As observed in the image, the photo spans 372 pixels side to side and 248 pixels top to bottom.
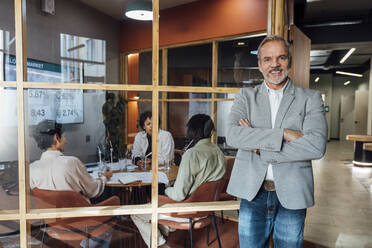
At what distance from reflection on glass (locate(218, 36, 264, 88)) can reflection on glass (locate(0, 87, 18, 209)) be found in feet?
4.41

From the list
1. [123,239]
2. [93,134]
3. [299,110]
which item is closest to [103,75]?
[93,134]

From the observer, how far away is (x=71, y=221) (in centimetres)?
167

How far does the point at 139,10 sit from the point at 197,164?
1125 millimetres

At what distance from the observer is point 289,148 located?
141cm

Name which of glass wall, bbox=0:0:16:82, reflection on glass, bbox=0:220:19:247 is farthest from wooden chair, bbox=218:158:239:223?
glass wall, bbox=0:0:16:82

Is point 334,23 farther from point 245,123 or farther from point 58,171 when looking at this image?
point 58,171

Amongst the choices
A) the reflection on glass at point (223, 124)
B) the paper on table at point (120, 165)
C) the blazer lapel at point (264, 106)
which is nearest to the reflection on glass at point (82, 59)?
the paper on table at point (120, 165)

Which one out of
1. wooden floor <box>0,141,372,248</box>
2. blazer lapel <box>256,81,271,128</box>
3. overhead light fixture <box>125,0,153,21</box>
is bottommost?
wooden floor <box>0,141,372,248</box>

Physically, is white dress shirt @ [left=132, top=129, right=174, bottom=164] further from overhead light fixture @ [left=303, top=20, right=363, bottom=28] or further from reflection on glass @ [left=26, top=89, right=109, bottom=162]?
overhead light fixture @ [left=303, top=20, right=363, bottom=28]

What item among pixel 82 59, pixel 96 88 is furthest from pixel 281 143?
pixel 82 59

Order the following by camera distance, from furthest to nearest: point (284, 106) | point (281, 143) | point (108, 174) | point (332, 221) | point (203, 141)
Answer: point (332, 221) < point (203, 141) < point (108, 174) < point (284, 106) < point (281, 143)

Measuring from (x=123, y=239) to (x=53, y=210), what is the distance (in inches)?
18.8

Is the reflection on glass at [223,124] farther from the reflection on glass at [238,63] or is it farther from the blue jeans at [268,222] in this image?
the blue jeans at [268,222]

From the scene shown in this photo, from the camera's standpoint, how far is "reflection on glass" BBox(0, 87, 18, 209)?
4.99ft
